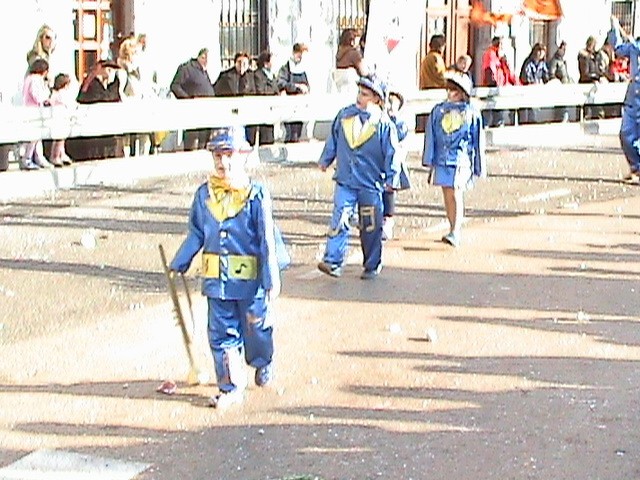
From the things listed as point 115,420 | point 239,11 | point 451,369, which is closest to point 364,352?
point 451,369

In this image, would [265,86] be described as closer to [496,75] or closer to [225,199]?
[496,75]

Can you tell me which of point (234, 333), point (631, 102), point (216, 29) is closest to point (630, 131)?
point (631, 102)

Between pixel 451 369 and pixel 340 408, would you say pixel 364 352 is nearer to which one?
pixel 451 369

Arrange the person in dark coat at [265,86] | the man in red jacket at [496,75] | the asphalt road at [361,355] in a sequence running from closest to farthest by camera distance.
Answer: the asphalt road at [361,355] < the person in dark coat at [265,86] < the man in red jacket at [496,75]

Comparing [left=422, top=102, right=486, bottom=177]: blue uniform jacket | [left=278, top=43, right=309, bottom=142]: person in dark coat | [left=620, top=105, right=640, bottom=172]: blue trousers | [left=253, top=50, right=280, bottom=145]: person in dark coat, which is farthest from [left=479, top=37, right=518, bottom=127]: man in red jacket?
[left=422, top=102, right=486, bottom=177]: blue uniform jacket

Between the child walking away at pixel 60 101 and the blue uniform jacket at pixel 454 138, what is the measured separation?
5.44 m

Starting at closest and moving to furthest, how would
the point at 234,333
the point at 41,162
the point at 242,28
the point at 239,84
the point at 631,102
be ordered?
the point at 234,333, the point at 41,162, the point at 631,102, the point at 239,84, the point at 242,28

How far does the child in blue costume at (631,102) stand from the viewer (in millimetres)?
16359

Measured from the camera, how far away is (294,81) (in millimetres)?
20312

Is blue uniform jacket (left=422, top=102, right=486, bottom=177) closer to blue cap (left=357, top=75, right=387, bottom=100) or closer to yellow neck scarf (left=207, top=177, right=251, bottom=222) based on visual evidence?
blue cap (left=357, top=75, right=387, bottom=100)

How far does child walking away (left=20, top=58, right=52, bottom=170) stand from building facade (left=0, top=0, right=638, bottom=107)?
7.66ft

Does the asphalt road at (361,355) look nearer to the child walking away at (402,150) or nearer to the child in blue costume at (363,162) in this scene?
the child walking away at (402,150)

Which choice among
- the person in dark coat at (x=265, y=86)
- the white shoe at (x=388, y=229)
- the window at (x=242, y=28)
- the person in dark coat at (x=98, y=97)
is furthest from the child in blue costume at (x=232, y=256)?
the window at (x=242, y=28)

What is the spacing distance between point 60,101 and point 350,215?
6.48 m
